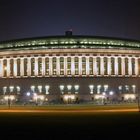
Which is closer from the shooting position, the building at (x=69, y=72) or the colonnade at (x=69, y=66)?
the building at (x=69, y=72)

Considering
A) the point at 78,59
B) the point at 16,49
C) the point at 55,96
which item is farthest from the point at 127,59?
the point at 16,49

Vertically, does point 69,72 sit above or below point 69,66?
below

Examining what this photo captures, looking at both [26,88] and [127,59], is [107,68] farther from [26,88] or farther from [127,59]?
[26,88]

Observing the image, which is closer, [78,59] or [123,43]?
[78,59]

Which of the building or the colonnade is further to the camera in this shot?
the colonnade

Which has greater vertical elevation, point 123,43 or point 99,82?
point 123,43

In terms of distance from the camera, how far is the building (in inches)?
5005

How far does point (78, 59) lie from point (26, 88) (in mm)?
18619

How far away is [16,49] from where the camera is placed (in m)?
131

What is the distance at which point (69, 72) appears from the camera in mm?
128125

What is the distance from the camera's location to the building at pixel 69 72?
127 meters

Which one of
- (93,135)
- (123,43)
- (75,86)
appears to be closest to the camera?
(93,135)

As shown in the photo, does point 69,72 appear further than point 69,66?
No

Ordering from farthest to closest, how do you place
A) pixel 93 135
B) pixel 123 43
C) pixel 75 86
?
pixel 123 43 < pixel 75 86 < pixel 93 135
